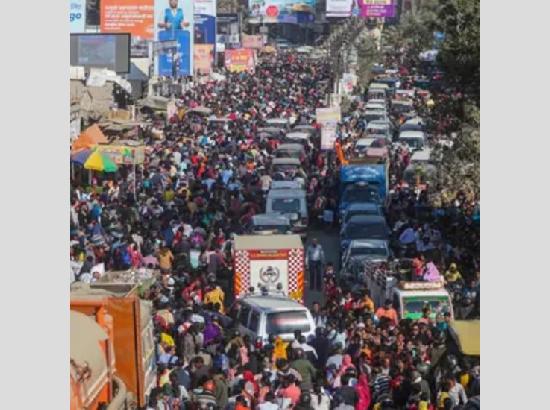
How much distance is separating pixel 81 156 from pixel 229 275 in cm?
983

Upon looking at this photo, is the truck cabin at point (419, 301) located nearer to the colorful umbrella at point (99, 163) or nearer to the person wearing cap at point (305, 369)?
the person wearing cap at point (305, 369)

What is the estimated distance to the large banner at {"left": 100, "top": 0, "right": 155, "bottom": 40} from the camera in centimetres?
6128

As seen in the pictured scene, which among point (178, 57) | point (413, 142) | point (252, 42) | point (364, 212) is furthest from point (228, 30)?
point (364, 212)

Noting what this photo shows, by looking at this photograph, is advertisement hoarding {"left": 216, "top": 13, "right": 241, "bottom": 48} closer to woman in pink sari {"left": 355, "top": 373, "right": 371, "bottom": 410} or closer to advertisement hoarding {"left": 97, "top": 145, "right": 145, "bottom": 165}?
advertisement hoarding {"left": 97, "top": 145, "right": 145, "bottom": 165}

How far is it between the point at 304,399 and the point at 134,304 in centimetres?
198

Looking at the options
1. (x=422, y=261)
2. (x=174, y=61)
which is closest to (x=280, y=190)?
(x=422, y=261)

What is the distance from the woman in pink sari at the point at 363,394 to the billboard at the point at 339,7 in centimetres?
8793

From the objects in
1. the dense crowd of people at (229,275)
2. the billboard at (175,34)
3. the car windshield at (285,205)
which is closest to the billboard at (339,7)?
the billboard at (175,34)

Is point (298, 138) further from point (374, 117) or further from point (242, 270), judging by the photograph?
point (242, 270)

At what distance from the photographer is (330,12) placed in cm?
10206

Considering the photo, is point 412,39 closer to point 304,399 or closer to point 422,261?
point 422,261

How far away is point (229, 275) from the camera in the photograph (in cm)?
2253

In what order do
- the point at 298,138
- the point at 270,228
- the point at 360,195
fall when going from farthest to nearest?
the point at 298,138
the point at 360,195
the point at 270,228

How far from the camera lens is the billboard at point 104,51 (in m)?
52.4
